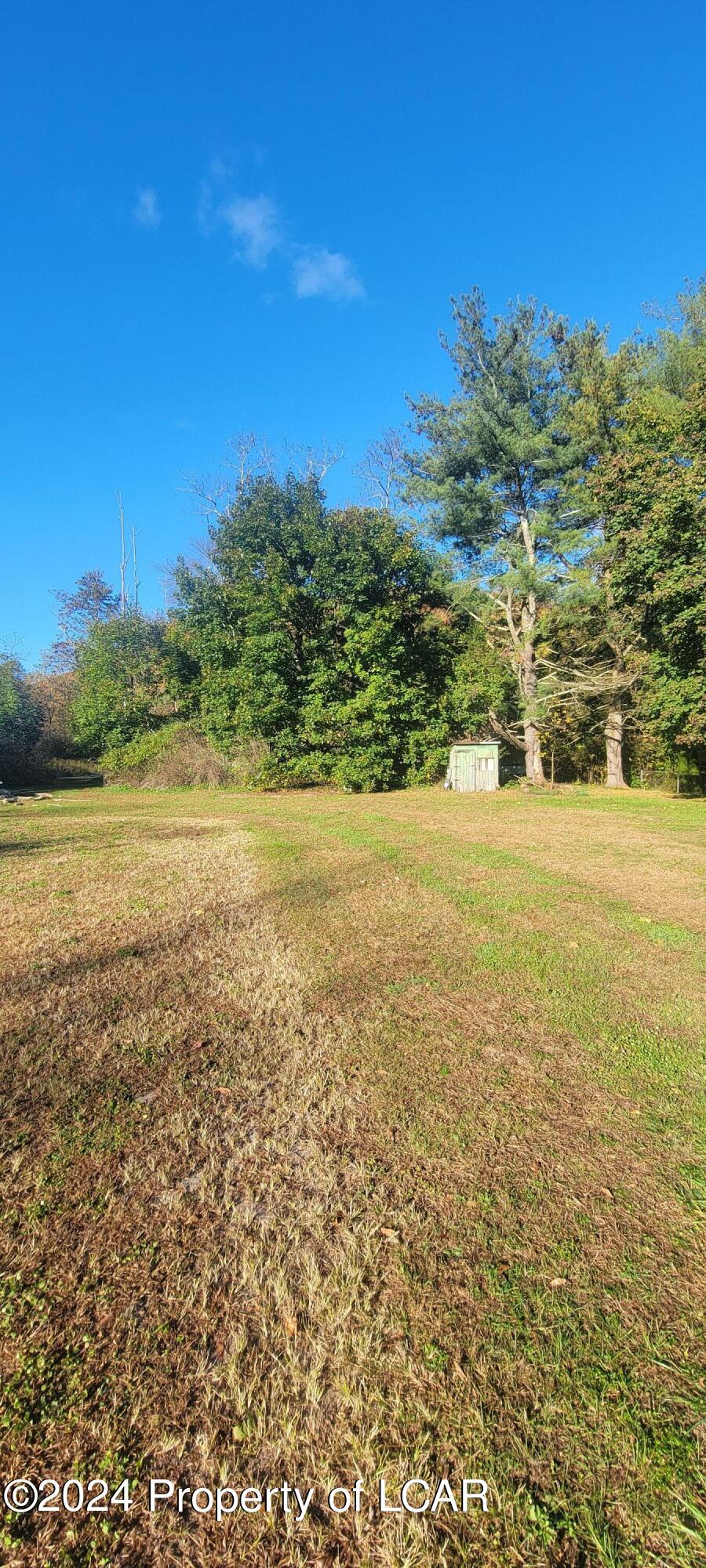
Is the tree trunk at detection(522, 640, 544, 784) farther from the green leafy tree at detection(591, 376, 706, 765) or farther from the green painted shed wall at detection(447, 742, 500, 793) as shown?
the green leafy tree at detection(591, 376, 706, 765)

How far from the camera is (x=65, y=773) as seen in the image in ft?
77.1

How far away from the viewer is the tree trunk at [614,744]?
1948 cm

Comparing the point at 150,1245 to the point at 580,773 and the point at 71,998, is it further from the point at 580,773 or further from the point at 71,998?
the point at 580,773

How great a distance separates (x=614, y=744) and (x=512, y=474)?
1020 cm

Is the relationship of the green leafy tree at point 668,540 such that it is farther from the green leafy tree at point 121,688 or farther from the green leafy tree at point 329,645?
the green leafy tree at point 121,688

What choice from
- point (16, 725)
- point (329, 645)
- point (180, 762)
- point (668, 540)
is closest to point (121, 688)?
point (16, 725)

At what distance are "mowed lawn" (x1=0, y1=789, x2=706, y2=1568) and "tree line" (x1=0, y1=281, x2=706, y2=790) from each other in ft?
43.5

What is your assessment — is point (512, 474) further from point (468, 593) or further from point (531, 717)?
point (531, 717)

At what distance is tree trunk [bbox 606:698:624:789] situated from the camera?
1948 centimetres

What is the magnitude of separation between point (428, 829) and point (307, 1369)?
27.1ft

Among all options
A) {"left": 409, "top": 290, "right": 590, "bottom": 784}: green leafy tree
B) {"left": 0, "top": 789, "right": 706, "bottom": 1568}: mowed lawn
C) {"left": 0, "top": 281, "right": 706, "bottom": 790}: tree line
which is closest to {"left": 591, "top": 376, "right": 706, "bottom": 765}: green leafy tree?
{"left": 0, "top": 281, "right": 706, "bottom": 790}: tree line

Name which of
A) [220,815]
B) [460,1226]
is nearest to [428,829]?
[220,815]

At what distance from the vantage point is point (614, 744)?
19.9m

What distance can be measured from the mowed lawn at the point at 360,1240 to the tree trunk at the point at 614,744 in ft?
56.6
